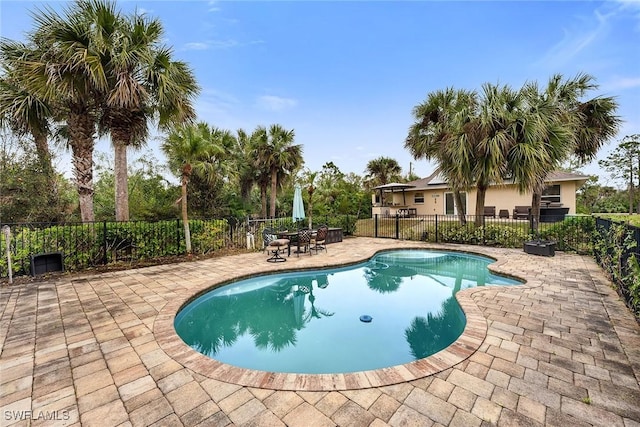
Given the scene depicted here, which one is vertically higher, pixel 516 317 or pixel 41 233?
pixel 41 233

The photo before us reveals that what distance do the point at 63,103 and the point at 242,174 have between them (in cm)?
946

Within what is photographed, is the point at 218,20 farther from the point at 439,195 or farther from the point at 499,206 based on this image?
the point at 499,206

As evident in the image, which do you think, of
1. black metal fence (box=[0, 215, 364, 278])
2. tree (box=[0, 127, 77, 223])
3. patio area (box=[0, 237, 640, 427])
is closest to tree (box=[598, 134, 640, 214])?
patio area (box=[0, 237, 640, 427])

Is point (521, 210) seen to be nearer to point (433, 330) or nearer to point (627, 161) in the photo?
point (433, 330)

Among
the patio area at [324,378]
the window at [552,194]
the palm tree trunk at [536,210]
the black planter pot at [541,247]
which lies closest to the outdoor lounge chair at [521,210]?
the window at [552,194]

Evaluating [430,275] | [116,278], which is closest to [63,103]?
[116,278]

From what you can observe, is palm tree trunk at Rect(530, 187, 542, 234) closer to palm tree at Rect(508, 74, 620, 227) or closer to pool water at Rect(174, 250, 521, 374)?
palm tree at Rect(508, 74, 620, 227)

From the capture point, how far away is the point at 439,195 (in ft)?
64.2

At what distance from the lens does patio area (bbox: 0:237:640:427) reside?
6.48ft

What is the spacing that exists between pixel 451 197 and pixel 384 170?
24.7 ft

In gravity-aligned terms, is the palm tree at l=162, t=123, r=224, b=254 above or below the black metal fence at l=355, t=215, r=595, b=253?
above

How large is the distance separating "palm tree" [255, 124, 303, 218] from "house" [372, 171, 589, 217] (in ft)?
21.5

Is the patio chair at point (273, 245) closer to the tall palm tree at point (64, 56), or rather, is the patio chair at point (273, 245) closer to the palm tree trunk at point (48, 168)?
the tall palm tree at point (64, 56)

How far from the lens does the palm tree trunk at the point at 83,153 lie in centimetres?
722
